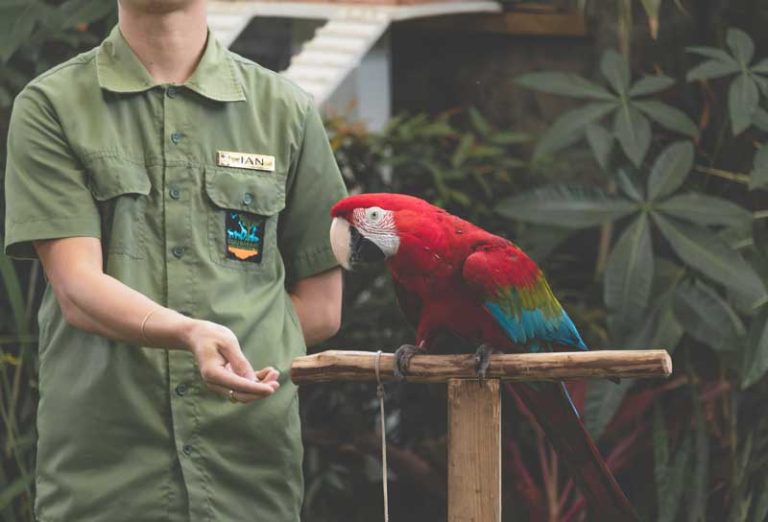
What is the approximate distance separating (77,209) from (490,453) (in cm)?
57

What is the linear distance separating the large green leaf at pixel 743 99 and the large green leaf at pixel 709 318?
0.39 m

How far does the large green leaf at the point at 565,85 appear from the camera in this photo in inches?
125

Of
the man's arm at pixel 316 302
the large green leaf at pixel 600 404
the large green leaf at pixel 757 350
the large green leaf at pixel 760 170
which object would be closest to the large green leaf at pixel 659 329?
the large green leaf at pixel 600 404

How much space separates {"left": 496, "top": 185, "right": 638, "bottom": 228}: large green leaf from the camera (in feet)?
10.00

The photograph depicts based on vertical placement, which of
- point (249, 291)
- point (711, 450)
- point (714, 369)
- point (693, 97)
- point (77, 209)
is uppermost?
point (693, 97)

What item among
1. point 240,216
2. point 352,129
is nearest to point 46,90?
point 240,216

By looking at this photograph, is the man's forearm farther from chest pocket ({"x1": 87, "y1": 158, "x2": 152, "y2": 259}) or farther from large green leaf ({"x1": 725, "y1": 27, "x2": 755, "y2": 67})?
large green leaf ({"x1": 725, "y1": 27, "x2": 755, "y2": 67})

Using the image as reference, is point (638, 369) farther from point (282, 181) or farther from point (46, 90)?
point (46, 90)

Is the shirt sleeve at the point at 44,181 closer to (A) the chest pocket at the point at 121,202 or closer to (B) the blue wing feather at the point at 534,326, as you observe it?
(A) the chest pocket at the point at 121,202

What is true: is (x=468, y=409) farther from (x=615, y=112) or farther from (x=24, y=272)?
(x=24, y=272)

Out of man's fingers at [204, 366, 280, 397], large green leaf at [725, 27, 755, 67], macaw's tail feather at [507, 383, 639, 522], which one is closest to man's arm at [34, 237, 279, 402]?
man's fingers at [204, 366, 280, 397]

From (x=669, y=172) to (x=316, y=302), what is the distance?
1429mm

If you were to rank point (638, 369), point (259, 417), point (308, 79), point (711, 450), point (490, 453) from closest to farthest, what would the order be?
1. point (638, 369)
2. point (490, 453)
3. point (259, 417)
4. point (711, 450)
5. point (308, 79)

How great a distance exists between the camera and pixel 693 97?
3.49 metres
